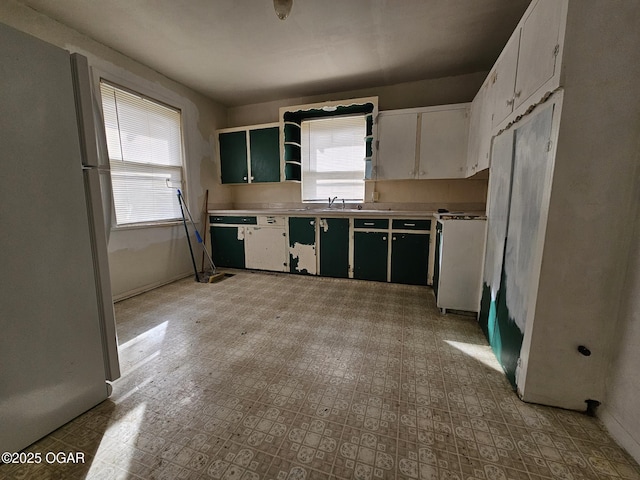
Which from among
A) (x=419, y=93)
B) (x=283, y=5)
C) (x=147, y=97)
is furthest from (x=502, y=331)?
(x=147, y=97)

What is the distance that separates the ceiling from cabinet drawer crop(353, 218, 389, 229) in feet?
5.94

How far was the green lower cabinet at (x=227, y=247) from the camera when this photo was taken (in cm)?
397

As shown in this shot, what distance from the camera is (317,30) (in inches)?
94.3

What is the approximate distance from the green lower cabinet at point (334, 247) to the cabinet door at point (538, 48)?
2.15 meters

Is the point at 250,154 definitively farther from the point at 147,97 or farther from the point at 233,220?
the point at 147,97

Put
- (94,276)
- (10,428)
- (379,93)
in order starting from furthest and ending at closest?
(379,93)
(94,276)
(10,428)

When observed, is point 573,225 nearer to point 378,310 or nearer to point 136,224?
point 378,310

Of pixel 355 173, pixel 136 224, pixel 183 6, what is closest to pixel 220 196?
pixel 136 224

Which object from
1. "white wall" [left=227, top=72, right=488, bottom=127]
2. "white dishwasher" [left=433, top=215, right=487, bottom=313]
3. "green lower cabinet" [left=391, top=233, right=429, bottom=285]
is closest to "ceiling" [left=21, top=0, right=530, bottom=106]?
"white wall" [left=227, top=72, right=488, bottom=127]

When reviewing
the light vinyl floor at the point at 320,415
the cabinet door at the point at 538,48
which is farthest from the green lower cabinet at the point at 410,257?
the cabinet door at the point at 538,48

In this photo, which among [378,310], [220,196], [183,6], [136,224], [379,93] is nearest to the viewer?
[183,6]

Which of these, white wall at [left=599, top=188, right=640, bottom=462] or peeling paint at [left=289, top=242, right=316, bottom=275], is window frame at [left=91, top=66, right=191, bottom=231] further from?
white wall at [left=599, top=188, right=640, bottom=462]

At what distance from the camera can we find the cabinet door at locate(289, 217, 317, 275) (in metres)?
3.55

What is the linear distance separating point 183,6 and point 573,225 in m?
3.05
